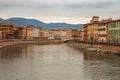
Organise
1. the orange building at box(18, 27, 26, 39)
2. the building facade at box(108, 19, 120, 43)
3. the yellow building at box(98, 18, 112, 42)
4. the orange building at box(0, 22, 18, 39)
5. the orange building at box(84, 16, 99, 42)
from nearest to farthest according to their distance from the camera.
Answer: the building facade at box(108, 19, 120, 43) < the yellow building at box(98, 18, 112, 42) < the orange building at box(84, 16, 99, 42) < the orange building at box(0, 22, 18, 39) < the orange building at box(18, 27, 26, 39)

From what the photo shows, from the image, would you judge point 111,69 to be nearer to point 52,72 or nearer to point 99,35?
point 52,72

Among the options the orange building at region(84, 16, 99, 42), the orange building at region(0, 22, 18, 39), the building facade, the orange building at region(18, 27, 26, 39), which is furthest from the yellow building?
the orange building at region(18, 27, 26, 39)

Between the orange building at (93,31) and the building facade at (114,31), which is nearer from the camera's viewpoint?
the building facade at (114,31)

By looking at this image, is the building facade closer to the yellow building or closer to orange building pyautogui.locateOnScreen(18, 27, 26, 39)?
the yellow building

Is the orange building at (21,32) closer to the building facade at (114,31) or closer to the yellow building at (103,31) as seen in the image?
the yellow building at (103,31)

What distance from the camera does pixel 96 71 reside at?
130 feet

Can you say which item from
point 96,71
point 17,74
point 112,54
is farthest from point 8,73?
point 112,54

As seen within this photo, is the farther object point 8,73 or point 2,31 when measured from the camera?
point 2,31

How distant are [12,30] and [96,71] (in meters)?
135

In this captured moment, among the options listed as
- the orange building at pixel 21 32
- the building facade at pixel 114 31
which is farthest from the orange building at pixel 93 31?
the orange building at pixel 21 32

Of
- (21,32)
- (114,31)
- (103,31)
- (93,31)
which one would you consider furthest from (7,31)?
(114,31)

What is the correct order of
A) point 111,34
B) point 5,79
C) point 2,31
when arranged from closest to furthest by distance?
1. point 5,79
2. point 111,34
3. point 2,31

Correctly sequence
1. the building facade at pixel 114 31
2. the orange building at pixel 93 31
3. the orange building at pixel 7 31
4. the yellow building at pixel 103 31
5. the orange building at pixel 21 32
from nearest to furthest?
the building facade at pixel 114 31 < the yellow building at pixel 103 31 < the orange building at pixel 93 31 < the orange building at pixel 7 31 < the orange building at pixel 21 32

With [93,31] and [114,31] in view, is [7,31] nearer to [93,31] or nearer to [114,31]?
[93,31]
